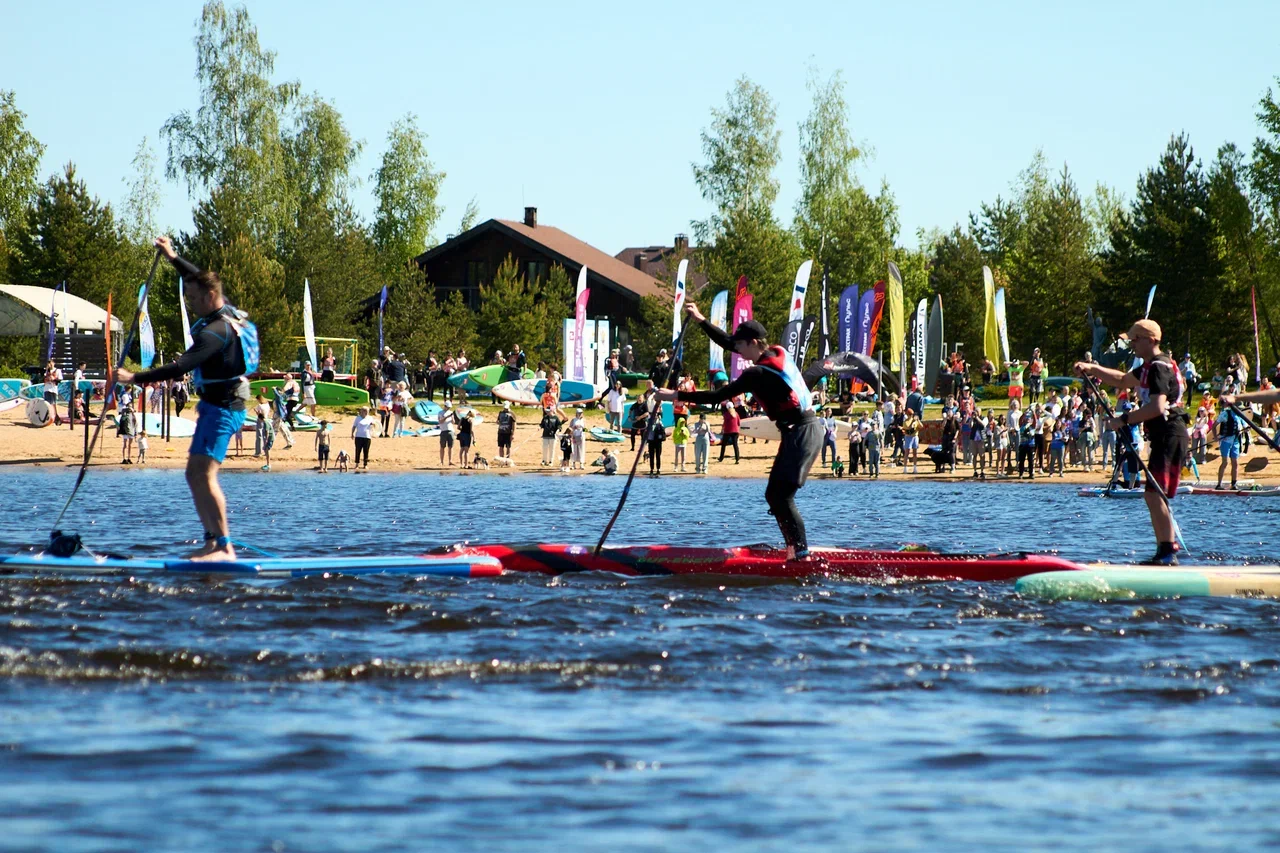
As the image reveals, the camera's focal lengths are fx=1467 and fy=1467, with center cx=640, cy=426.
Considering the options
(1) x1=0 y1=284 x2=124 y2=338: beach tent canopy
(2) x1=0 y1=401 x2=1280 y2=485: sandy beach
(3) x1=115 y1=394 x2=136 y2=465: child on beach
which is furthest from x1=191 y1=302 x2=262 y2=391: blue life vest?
(1) x1=0 y1=284 x2=124 y2=338: beach tent canopy

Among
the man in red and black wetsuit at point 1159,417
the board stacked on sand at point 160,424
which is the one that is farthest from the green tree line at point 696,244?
the man in red and black wetsuit at point 1159,417

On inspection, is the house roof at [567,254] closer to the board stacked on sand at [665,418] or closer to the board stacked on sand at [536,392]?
the board stacked on sand at [536,392]

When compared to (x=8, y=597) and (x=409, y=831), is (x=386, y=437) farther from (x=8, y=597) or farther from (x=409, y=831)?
(x=409, y=831)

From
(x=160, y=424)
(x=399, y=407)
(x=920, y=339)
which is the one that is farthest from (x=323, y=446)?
(x=920, y=339)

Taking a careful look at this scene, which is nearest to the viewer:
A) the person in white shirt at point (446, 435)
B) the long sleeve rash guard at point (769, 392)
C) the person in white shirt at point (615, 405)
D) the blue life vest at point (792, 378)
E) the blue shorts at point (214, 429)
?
the blue shorts at point (214, 429)

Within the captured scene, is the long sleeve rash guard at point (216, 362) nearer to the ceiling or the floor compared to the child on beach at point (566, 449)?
nearer to the ceiling

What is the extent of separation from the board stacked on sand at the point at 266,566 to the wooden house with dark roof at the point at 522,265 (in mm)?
58541

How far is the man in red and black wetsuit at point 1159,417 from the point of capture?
37.7 feet

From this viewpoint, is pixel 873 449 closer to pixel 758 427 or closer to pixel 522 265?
pixel 758 427

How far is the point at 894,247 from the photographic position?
70.9 meters

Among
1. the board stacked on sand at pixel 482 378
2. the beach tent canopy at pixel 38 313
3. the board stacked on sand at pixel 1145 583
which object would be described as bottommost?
the board stacked on sand at pixel 1145 583

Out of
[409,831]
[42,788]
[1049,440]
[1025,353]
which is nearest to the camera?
[409,831]

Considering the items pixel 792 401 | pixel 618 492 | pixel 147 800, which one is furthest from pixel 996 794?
pixel 618 492

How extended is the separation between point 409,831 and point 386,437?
3453cm
